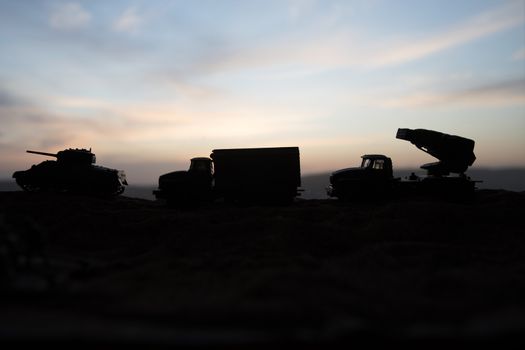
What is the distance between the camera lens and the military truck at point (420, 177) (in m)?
19.9

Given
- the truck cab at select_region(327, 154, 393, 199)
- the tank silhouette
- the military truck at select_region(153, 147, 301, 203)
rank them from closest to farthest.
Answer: the truck cab at select_region(327, 154, 393, 199) → the military truck at select_region(153, 147, 301, 203) → the tank silhouette

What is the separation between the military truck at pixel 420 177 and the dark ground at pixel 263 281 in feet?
16.1

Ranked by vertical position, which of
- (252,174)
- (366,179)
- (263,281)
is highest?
(252,174)

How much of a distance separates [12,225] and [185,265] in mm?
3538

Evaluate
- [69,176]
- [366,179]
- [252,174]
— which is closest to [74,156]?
[69,176]

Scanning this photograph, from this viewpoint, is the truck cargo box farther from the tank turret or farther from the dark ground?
the tank turret

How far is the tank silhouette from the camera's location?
22031 millimetres

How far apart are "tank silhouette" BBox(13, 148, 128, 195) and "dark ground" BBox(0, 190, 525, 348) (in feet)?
23.8

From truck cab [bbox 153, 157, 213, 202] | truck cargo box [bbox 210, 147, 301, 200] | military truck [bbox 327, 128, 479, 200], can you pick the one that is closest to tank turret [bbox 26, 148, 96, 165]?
truck cab [bbox 153, 157, 213, 202]

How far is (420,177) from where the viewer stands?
67.7ft

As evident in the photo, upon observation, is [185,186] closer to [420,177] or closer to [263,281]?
[420,177]

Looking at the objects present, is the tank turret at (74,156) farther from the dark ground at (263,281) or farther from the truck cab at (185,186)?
the dark ground at (263,281)

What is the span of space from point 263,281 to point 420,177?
584 inches

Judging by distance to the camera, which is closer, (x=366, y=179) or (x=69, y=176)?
(x=366, y=179)
